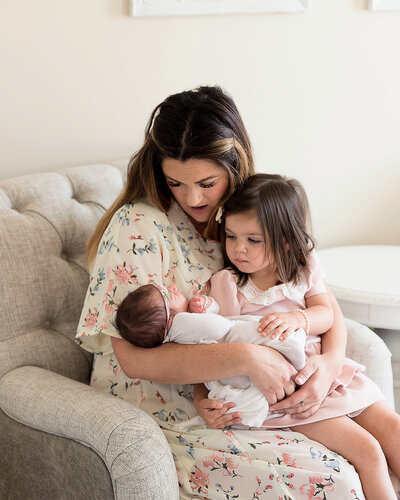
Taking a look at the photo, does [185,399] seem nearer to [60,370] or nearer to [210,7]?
[60,370]

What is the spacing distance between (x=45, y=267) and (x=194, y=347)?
476mm

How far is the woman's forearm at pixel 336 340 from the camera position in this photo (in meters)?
1.60

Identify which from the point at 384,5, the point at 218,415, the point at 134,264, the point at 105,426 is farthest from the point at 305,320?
the point at 384,5

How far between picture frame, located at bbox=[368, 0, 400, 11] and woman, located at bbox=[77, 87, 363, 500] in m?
0.98

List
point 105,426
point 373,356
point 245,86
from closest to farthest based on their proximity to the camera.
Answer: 1. point 105,426
2. point 373,356
3. point 245,86

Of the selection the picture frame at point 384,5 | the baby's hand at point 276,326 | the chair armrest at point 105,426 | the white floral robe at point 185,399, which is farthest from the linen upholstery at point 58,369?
the picture frame at point 384,5

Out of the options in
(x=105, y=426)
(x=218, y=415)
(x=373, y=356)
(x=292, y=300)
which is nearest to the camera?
(x=105, y=426)

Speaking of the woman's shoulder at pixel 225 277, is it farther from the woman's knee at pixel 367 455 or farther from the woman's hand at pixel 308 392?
the woman's knee at pixel 367 455

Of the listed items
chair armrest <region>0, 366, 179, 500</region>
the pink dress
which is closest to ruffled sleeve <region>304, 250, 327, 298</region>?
the pink dress

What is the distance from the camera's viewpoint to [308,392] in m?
1.48

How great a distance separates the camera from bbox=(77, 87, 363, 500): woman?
1422 millimetres

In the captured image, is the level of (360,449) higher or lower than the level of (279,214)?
lower

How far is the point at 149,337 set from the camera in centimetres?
146

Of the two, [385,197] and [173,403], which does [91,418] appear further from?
[385,197]
